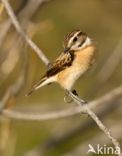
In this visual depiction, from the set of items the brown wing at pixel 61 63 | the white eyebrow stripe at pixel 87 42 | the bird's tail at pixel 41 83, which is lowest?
the bird's tail at pixel 41 83

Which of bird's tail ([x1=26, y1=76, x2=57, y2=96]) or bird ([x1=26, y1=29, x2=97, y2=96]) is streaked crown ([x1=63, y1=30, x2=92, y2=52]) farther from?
bird's tail ([x1=26, y1=76, x2=57, y2=96])

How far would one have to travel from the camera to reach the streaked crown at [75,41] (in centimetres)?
538

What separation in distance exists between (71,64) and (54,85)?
3.11 meters

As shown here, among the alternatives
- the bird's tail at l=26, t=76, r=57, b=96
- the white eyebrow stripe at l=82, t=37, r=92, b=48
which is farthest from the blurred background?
the white eyebrow stripe at l=82, t=37, r=92, b=48

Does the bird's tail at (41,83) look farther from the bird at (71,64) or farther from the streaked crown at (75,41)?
the streaked crown at (75,41)

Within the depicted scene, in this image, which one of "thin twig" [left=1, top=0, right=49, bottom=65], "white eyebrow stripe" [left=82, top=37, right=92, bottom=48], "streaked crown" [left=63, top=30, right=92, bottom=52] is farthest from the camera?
"white eyebrow stripe" [left=82, top=37, right=92, bottom=48]

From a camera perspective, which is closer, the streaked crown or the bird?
the streaked crown

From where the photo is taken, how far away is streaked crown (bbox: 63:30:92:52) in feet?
17.6

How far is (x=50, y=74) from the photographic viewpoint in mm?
5617

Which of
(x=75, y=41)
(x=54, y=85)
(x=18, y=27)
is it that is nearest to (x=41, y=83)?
(x=75, y=41)

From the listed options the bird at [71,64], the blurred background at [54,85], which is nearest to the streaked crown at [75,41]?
the bird at [71,64]

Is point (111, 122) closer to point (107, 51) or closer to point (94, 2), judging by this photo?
point (107, 51)

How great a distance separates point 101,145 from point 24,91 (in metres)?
0.66

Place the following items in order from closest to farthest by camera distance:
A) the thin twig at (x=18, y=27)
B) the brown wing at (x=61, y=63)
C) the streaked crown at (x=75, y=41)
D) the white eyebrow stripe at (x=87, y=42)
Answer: the thin twig at (x=18, y=27), the streaked crown at (x=75, y=41), the brown wing at (x=61, y=63), the white eyebrow stripe at (x=87, y=42)
